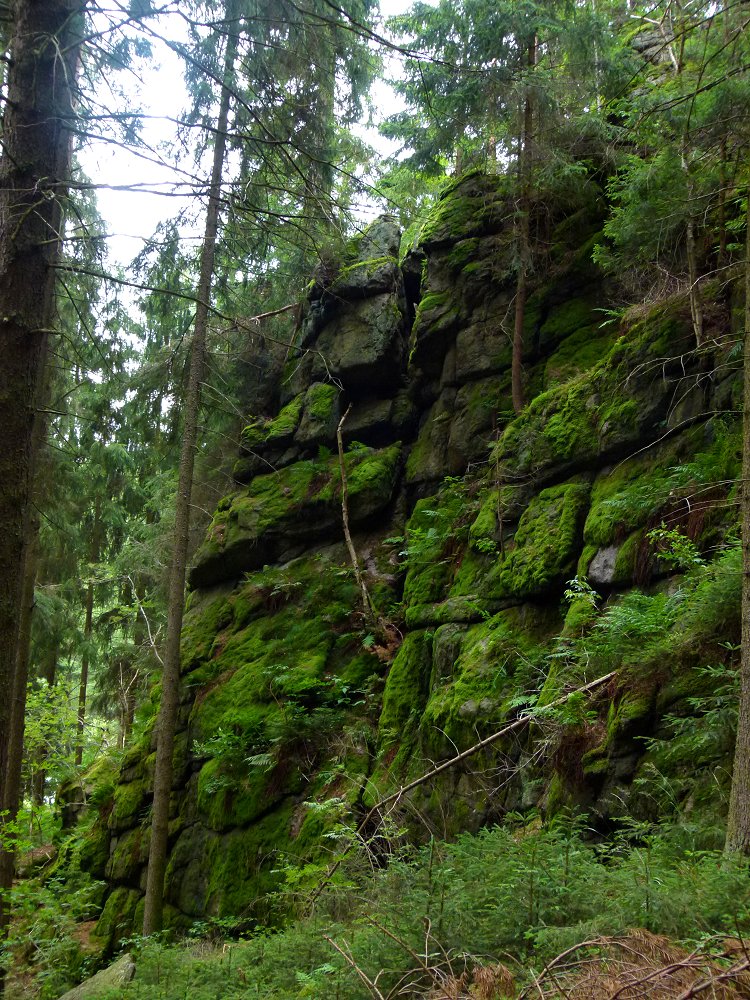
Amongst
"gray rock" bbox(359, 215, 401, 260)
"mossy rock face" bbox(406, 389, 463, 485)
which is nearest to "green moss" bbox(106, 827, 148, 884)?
"mossy rock face" bbox(406, 389, 463, 485)

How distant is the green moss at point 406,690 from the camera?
898cm

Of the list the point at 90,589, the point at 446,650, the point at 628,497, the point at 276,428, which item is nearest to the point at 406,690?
the point at 446,650

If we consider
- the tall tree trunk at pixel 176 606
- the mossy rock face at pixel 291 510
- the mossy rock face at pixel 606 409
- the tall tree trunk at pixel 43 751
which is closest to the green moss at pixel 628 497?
the mossy rock face at pixel 606 409

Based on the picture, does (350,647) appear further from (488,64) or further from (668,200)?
(488,64)

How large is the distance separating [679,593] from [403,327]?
8.90 meters

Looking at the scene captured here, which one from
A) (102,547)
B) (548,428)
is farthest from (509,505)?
(102,547)

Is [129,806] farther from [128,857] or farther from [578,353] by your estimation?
[578,353]

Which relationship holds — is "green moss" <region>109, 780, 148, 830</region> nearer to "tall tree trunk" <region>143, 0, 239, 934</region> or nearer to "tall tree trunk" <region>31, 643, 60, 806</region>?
"tall tree trunk" <region>143, 0, 239, 934</region>

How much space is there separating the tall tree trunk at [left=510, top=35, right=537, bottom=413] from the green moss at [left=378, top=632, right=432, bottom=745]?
3.96 m

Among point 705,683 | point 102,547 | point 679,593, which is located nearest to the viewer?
point 705,683

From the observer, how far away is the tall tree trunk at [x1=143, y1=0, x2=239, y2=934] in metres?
9.27

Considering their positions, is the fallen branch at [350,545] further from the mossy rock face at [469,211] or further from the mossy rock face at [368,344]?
the mossy rock face at [469,211]

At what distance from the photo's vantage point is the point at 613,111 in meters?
11.0

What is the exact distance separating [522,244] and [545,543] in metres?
5.43
